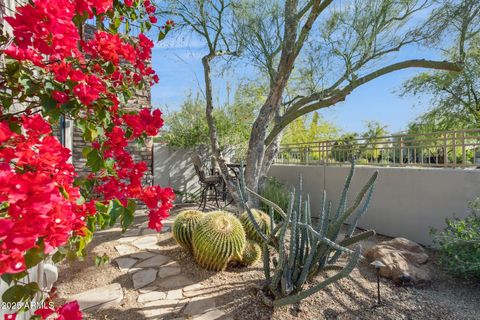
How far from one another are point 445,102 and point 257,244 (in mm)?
10573

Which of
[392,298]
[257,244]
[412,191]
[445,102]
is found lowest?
[392,298]

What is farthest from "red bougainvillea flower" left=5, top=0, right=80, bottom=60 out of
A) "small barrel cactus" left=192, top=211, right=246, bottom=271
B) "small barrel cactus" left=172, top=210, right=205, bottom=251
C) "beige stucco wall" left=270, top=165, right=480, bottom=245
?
"beige stucco wall" left=270, top=165, right=480, bottom=245

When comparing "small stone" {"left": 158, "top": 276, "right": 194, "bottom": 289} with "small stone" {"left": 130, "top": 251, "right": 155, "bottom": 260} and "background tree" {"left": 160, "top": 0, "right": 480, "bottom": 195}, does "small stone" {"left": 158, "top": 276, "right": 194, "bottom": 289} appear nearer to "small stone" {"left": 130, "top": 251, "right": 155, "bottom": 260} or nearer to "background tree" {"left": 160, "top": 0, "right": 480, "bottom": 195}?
"small stone" {"left": 130, "top": 251, "right": 155, "bottom": 260}

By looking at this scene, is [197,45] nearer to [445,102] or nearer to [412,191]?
[412,191]

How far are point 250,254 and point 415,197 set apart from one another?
297 centimetres

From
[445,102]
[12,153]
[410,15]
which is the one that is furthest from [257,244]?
[445,102]

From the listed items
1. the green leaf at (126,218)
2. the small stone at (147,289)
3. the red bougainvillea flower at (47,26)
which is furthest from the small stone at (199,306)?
the red bougainvillea flower at (47,26)

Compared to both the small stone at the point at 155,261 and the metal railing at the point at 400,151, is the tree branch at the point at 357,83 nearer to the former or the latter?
the metal railing at the point at 400,151

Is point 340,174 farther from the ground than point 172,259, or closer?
farther from the ground

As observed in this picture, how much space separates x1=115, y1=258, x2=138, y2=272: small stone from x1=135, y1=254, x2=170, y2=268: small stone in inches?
3.6

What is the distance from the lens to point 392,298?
2.71m

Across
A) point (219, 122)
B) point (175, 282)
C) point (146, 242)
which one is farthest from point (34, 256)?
point (219, 122)

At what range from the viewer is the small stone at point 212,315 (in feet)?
7.44

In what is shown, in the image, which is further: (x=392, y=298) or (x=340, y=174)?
(x=340, y=174)
